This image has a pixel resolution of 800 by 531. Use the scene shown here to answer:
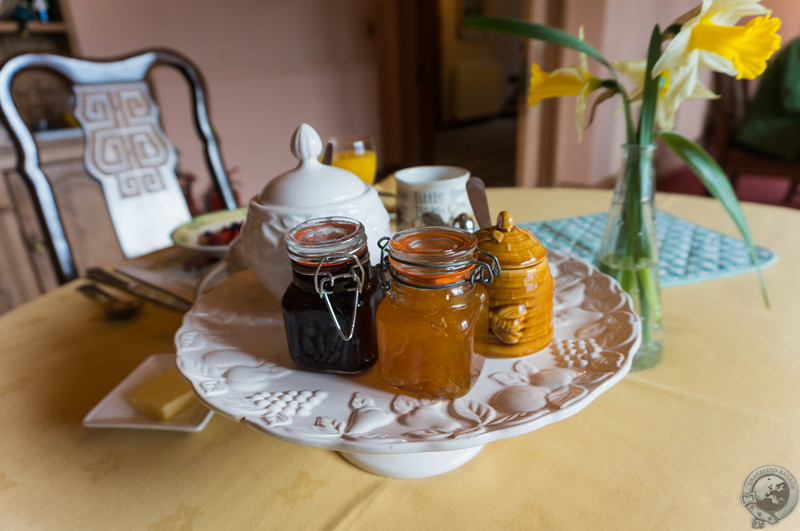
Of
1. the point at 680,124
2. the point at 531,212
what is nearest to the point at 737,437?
the point at 531,212

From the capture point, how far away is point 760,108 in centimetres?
197

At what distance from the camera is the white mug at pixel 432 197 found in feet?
1.88

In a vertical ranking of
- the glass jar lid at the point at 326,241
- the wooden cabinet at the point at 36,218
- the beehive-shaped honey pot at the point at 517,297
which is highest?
the glass jar lid at the point at 326,241

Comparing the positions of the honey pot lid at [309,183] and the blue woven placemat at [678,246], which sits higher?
the honey pot lid at [309,183]

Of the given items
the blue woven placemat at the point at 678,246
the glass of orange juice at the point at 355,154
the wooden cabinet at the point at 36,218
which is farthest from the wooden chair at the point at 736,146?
the wooden cabinet at the point at 36,218

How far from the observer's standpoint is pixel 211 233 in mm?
814

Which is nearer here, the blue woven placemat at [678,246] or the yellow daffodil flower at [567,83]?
the yellow daffodil flower at [567,83]

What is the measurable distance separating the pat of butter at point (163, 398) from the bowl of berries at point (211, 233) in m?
0.28

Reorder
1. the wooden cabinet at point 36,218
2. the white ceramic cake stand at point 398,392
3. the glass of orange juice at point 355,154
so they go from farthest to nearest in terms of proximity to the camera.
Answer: the wooden cabinet at point 36,218 < the glass of orange juice at point 355,154 < the white ceramic cake stand at point 398,392

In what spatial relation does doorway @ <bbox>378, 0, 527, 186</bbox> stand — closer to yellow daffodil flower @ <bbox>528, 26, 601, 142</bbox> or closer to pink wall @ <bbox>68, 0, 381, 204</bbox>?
pink wall @ <bbox>68, 0, 381, 204</bbox>

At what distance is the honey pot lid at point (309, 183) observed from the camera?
450 millimetres

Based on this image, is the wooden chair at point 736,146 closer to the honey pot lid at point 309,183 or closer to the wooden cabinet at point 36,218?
the honey pot lid at point 309,183

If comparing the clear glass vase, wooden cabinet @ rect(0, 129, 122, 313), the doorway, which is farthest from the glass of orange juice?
the doorway

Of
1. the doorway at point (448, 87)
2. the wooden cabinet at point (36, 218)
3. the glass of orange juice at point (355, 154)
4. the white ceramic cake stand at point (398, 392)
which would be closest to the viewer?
the white ceramic cake stand at point (398, 392)
